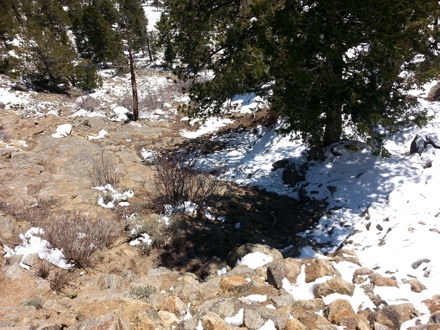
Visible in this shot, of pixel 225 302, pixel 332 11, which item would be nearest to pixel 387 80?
pixel 332 11

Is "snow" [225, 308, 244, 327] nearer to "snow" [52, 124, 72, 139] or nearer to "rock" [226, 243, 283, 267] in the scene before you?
"rock" [226, 243, 283, 267]

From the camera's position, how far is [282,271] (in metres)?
4.14

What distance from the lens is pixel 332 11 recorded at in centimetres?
577

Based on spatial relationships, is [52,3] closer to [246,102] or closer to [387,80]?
[246,102]

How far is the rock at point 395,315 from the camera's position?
10.3ft

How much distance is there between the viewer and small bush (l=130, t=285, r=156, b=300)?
390 cm

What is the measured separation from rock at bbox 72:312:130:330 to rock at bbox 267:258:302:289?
1946 mm

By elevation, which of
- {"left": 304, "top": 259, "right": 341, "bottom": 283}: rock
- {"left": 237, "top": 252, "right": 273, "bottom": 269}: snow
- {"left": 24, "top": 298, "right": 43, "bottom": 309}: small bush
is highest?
{"left": 304, "top": 259, "right": 341, "bottom": 283}: rock

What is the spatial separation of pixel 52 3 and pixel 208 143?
37987 mm

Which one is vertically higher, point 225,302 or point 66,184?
point 225,302

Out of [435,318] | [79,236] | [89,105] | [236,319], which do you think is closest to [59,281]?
[79,236]

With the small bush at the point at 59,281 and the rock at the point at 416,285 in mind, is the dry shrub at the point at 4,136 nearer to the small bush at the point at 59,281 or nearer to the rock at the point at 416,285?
the small bush at the point at 59,281

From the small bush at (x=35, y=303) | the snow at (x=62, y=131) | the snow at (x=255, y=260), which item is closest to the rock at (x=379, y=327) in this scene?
the snow at (x=255, y=260)

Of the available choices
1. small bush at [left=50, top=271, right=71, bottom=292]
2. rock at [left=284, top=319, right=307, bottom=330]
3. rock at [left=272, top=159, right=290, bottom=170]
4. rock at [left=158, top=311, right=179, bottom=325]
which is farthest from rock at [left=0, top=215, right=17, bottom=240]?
rock at [left=272, top=159, right=290, bottom=170]
